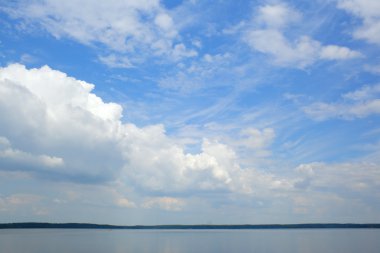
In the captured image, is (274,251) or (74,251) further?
(274,251)

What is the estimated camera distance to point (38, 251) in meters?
75.1

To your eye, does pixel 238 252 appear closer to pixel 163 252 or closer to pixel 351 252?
pixel 163 252

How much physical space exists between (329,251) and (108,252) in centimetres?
4449

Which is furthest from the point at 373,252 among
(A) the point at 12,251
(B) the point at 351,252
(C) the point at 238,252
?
(A) the point at 12,251

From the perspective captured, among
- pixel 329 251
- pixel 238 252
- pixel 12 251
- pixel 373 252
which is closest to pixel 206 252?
pixel 238 252

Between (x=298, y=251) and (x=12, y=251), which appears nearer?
(x=12, y=251)

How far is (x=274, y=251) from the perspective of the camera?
81.2m

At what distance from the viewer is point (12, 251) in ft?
251

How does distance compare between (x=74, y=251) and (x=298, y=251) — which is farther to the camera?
(x=298, y=251)

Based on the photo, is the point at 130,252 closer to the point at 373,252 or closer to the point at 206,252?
the point at 206,252

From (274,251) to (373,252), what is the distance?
18.7 metres

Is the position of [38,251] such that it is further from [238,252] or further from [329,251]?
[329,251]

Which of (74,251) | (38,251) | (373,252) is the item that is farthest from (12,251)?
(373,252)

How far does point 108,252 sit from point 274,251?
33557 mm
